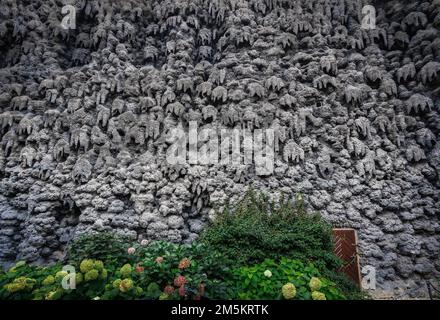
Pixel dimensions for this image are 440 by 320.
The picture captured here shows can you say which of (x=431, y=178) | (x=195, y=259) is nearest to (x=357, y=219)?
(x=431, y=178)

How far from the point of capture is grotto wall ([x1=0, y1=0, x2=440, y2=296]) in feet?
21.8

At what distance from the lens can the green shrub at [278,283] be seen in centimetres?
323

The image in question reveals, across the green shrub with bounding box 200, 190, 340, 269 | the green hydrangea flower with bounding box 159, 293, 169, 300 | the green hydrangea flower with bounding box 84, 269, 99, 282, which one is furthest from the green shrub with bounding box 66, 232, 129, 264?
the green shrub with bounding box 200, 190, 340, 269

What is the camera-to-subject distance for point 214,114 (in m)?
7.50

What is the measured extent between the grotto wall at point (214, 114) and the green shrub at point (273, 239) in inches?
47.1

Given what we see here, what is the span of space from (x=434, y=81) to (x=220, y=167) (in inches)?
230

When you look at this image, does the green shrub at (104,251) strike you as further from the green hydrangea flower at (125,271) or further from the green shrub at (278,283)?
the green shrub at (278,283)

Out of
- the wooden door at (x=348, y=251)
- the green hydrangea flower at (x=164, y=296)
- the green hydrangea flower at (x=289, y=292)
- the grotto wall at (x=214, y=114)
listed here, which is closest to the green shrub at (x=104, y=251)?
the green hydrangea flower at (x=164, y=296)

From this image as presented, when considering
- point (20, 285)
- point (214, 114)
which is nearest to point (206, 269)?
point (20, 285)

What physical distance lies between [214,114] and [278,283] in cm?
491

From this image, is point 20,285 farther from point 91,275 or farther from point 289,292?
point 289,292

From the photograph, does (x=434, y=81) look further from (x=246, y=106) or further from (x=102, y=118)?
(x=102, y=118)

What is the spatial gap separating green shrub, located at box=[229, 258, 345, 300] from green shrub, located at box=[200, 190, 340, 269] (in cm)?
39

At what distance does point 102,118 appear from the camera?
24.5ft
